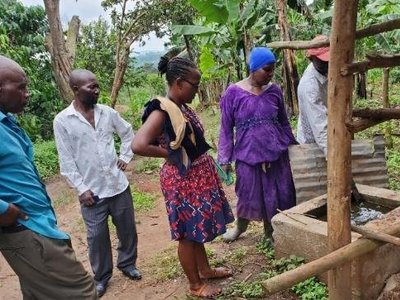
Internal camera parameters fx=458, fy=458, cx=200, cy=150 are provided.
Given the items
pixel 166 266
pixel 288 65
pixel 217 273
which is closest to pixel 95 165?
pixel 166 266

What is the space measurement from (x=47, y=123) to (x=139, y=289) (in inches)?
363

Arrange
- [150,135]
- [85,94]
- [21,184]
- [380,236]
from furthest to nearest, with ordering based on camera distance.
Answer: [85,94] < [150,135] < [21,184] < [380,236]

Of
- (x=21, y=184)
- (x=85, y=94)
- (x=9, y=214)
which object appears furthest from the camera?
(x=85, y=94)

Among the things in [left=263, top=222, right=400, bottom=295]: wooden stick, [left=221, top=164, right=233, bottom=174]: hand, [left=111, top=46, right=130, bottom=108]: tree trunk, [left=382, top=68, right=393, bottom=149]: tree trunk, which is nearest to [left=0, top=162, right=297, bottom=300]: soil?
[left=221, top=164, right=233, bottom=174]: hand

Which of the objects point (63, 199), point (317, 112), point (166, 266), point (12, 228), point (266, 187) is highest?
point (317, 112)

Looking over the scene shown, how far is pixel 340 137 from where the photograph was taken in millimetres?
2062

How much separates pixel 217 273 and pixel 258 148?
1.03m

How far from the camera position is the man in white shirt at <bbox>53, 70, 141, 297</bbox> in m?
3.54

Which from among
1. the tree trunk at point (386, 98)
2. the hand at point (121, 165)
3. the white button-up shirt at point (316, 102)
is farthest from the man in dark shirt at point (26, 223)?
the tree trunk at point (386, 98)

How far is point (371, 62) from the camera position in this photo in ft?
6.50

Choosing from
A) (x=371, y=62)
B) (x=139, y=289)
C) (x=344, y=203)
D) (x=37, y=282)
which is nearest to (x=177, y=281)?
(x=139, y=289)

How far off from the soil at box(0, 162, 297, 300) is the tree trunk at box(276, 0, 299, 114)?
208cm

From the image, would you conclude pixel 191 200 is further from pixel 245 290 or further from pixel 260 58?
pixel 260 58

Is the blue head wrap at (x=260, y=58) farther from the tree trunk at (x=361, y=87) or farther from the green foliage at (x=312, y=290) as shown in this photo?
the tree trunk at (x=361, y=87)
